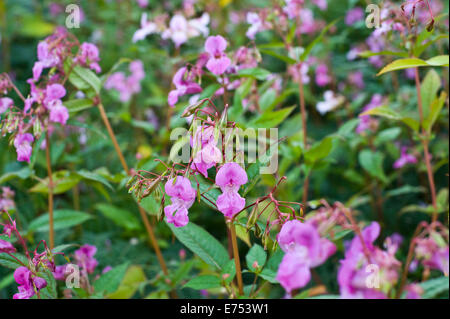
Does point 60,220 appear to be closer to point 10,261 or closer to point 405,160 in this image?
point 10,261

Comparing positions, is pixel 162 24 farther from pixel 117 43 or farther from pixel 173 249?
pixel 117 43

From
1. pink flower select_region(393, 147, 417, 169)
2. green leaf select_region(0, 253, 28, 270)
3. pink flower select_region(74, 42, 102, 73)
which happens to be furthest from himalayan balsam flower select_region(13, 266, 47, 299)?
pink flower select_region(393, 147, 417, 169)

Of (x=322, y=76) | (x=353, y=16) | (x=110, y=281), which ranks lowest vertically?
(x=110, y=281)

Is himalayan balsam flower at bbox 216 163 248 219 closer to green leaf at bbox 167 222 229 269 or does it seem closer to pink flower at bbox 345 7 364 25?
green leaf at bbox 167 222 229 269

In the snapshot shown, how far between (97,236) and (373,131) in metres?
1.26

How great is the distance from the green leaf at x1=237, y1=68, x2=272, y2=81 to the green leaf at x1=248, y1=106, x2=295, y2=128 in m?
0.15

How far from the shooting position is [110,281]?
128cm

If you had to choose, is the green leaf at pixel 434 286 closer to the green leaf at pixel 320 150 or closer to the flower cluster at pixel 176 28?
the green leaf at pixel 320 150

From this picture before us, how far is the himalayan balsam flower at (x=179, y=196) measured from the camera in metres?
0.79

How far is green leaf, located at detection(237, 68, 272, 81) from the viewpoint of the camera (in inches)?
48.3

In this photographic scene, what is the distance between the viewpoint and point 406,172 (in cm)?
210

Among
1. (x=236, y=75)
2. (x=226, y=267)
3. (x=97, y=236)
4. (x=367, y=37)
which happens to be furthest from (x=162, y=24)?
(x=367, y=37)

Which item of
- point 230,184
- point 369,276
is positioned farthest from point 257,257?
point 369,276

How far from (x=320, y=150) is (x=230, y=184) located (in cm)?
70
